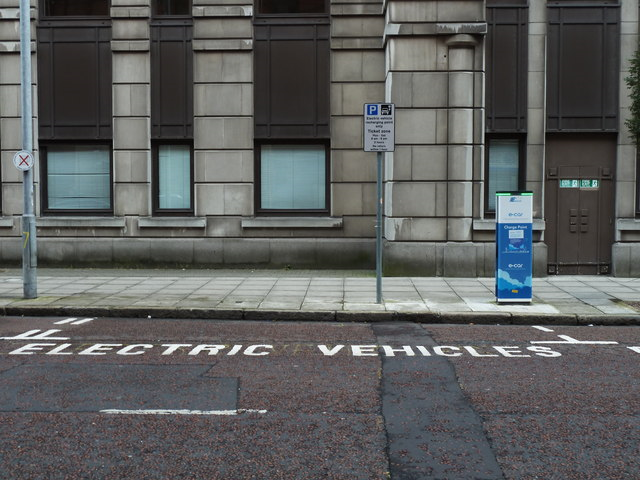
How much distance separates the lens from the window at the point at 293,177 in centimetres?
1595

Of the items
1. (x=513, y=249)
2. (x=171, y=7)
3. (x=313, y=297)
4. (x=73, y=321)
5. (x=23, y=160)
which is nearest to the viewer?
(x=73, y=321)

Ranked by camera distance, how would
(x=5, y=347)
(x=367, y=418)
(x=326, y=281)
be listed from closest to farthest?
(x=367, y=418), (x=5, y=347), (x=326, y=281)

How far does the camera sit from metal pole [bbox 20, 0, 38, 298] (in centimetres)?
1109

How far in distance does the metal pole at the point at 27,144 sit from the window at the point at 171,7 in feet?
16.2

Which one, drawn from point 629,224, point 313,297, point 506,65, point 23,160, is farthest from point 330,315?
point 629,224

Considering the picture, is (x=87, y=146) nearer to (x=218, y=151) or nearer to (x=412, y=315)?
→ (x=218, y=151)

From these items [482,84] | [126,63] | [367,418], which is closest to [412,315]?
[367,418]

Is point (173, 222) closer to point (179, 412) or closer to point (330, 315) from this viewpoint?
point (330, 315)

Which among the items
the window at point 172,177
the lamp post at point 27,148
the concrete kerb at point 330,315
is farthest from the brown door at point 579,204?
the lamp post at point 27,148

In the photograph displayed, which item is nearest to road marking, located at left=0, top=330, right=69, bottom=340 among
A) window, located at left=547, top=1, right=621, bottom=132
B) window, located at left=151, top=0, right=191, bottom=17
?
window, located at left=151, top=0, right=191, bottom=17

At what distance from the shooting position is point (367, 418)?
5238 millimetres

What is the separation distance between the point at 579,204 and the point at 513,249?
194 inches

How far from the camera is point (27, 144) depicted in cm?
1120

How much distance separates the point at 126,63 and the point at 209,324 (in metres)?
8.60
